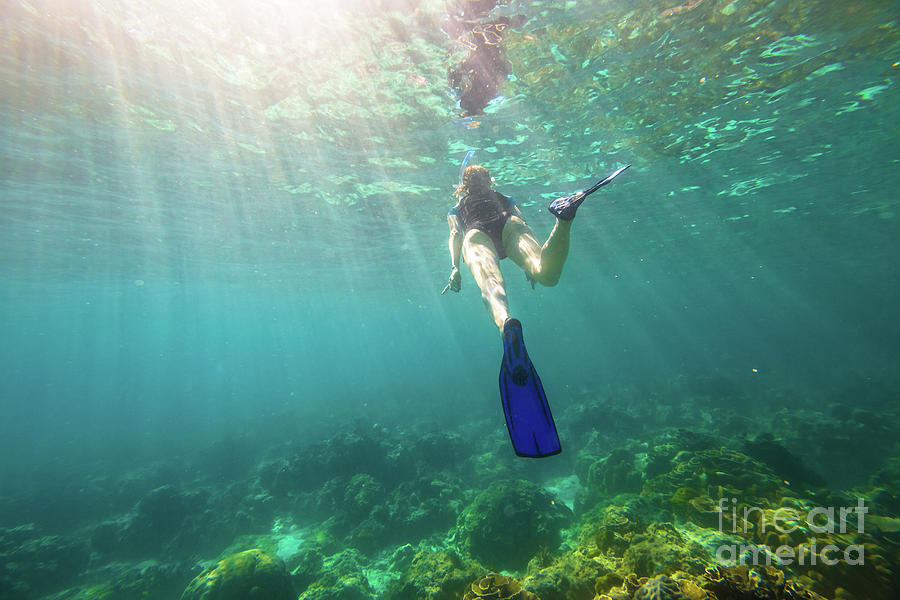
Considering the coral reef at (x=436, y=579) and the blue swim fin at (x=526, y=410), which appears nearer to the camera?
the blue swim fin at (x=526, y=410)

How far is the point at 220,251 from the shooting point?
23125mm

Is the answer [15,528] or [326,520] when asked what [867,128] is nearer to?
[326,520]

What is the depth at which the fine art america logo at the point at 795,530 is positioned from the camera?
15.2ft

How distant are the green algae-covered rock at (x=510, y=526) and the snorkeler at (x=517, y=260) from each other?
5.92 metres

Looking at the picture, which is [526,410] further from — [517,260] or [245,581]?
[245,581]

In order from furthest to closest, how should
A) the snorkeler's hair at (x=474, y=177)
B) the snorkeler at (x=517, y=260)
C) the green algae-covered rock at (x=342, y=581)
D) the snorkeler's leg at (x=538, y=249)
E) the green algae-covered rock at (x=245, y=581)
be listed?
1. the green algae-covered rock at (x=342, y=581)
2. the green algae-covered rock at (x=245, y=581)
3. the snorkeler's hair at (x=474, y=177)
4. the snorkeler's leg at (x=538, y=249)
5. the snorkeler at (x=517, y=260)

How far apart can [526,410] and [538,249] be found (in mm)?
2103

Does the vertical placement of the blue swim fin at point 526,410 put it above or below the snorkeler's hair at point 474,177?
below

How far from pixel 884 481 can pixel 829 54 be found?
11692 mm

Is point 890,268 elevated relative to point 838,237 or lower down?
lower down

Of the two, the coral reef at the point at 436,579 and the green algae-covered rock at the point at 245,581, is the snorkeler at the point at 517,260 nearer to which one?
the coral reef at the point at 436,579

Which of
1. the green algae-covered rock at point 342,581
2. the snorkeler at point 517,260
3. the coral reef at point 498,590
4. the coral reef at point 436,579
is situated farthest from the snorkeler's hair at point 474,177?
the green algae-covered rock at point 342,581

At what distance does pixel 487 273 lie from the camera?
4.09 metres

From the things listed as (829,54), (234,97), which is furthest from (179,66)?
(829,54)
